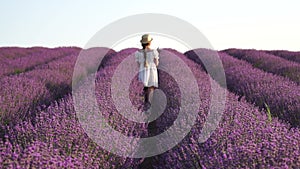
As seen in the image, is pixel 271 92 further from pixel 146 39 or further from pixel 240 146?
pixel 240 146

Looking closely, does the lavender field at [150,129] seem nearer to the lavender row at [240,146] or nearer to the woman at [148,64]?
the lavender row at [240,146]

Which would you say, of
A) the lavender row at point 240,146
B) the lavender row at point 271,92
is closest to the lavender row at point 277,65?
the lavender row at point 271,92

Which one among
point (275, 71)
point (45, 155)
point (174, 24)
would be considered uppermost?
point (174, 24)

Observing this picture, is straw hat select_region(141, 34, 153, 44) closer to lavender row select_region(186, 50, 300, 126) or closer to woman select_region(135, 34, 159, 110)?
woman select_region(135, 34, 159, 110)

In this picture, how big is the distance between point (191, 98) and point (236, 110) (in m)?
0.89

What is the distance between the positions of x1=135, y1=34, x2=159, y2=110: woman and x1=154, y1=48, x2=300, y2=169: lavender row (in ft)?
6.00

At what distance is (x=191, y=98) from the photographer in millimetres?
4363

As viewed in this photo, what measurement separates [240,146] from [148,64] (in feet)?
10.1

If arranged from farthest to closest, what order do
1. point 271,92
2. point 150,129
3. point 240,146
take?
1. point 271,92
2. point 150,129
3. point 240,146

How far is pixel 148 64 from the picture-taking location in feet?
17.8

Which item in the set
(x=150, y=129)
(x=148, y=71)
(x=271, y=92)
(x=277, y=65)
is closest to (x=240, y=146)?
(x=150, y=129)

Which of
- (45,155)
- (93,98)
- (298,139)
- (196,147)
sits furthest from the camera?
(93,98)

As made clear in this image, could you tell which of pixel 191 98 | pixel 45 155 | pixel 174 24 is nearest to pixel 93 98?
pixel 191 98

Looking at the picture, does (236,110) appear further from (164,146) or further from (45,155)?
(45,155)
